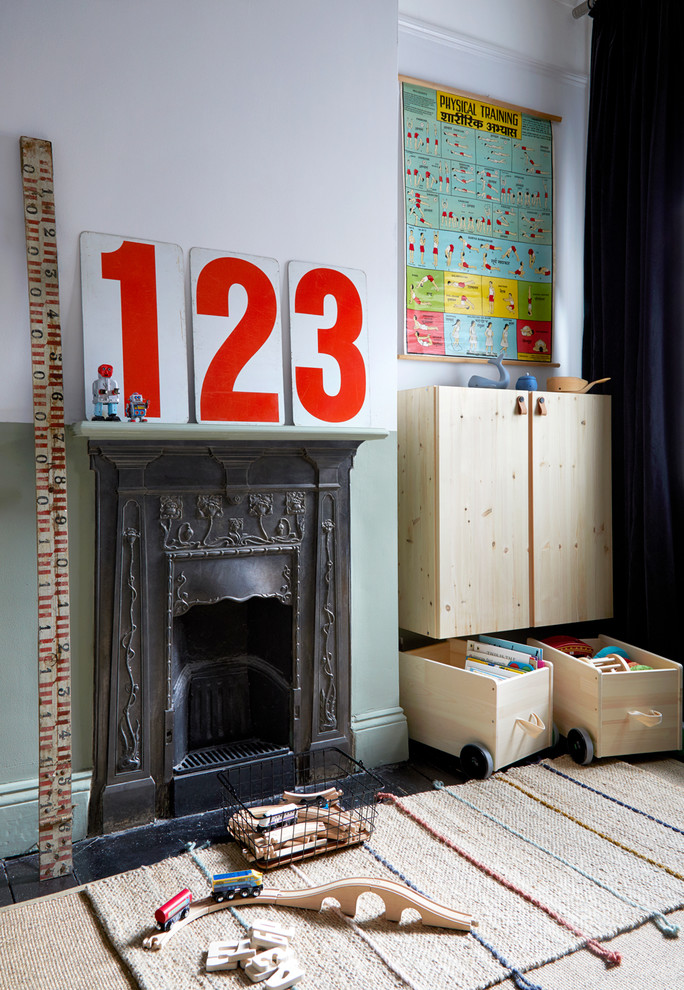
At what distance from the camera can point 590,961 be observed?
5.36 ft

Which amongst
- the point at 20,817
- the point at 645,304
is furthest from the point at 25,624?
the point at 645,304

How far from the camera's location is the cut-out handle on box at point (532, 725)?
2.56 metres

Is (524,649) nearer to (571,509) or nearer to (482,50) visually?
(571,509)

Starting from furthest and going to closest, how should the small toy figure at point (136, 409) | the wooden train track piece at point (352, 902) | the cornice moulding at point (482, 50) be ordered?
the cornice moulding at point (482, 50)
the small toy figure at point (136, 409)
the wooden train track piece at point (352, 902)

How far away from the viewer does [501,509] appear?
2818 millimetres

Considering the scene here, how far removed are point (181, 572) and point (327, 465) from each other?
1.97 feet

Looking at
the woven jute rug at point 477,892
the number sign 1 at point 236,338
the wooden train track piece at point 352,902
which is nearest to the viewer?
the woven jute rug at point 477,892

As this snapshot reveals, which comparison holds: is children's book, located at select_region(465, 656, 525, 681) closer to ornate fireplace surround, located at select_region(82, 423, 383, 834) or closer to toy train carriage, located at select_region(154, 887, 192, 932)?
ornate fireplace surround, located at select_region(82, 423, 383, 834)

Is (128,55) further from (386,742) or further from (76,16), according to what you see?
(386,742)

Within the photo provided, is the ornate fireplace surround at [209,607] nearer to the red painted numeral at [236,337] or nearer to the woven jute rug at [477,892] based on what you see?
the red painted numeral at [236,337]

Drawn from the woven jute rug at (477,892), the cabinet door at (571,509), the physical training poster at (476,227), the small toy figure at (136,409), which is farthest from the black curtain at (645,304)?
the small toy figure at (136,409)

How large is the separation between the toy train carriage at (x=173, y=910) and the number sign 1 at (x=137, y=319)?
1.30 meters

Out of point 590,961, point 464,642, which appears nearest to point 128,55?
point 464,642

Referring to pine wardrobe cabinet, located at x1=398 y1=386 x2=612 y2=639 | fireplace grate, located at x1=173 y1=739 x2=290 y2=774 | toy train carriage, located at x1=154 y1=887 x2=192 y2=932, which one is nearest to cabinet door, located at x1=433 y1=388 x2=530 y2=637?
pine wardrobe cabinet, located at x1=398 y1=386 x2=612 y2=639
